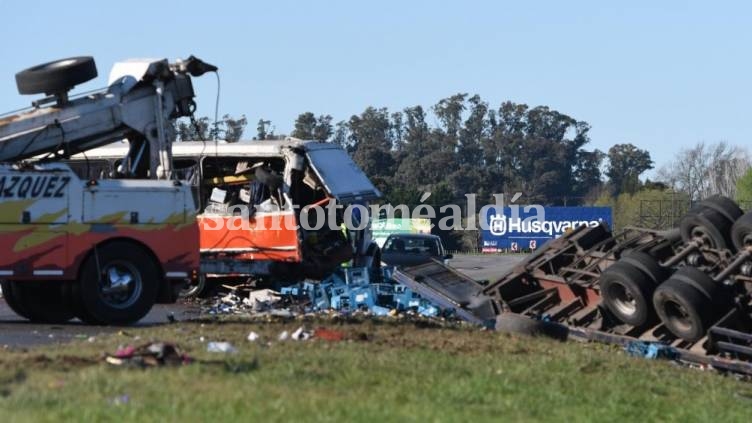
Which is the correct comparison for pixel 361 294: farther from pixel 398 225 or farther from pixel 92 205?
pixel 398 225

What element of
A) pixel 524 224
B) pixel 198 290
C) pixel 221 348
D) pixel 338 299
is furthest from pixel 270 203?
pixel 524 224

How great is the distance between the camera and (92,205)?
16.3 meters

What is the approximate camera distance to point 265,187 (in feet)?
77.5

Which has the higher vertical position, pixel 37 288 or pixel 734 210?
pixel 734 210

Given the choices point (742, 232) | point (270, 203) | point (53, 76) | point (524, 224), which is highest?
point (53, 76)

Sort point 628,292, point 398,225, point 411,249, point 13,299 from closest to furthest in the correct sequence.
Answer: point 628,292, point 13,299, point 411,249, point 398,225

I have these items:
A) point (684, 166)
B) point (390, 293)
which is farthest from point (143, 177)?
point (684, 166)

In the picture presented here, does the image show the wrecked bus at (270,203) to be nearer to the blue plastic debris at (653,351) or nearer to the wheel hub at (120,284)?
the wheel hub at (120,284)

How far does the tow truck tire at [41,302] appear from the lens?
17.4 m

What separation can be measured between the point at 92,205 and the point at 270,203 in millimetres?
7342

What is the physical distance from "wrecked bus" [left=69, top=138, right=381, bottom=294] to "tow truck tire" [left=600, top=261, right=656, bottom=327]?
7099mm

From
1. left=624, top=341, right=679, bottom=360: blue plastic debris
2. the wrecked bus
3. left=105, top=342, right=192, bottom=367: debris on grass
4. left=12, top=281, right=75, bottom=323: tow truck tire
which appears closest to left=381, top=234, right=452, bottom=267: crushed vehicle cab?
the wrecked bus

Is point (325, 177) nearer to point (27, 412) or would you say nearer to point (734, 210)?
point (734, 210)

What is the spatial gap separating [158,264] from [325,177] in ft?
22.4
